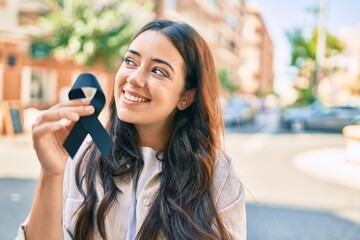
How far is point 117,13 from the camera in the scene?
1828 centimetres

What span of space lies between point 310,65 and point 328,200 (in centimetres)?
3719

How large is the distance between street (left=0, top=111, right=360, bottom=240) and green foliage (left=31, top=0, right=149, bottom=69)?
7.07 meters

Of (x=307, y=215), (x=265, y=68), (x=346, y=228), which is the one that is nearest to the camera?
(x=346, y=228)

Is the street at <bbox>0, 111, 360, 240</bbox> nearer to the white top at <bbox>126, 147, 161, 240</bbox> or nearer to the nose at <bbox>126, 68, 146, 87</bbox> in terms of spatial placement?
the white top at <bbox>126, 147, 161, 240</bbox>

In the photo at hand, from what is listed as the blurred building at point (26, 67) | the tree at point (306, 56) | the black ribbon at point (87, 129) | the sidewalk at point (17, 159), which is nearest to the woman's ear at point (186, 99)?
the black ribbon at point (87, 129)

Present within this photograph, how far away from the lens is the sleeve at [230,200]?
1422 mm

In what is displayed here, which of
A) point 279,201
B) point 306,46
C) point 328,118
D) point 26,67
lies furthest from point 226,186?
point 306,46

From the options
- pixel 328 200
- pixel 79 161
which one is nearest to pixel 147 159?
pixel 79 161

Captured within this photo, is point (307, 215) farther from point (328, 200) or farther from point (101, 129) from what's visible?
point (101, 129)

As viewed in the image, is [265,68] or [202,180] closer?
[202,180]

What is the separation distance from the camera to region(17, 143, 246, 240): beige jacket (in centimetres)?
139

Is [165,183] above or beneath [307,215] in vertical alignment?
above

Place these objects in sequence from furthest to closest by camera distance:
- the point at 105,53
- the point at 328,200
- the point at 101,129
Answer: the point at 105,53, the point at 328,200, the point at 101,129

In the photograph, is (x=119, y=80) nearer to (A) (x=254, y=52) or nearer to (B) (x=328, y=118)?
(B) (x=328, y=118)
